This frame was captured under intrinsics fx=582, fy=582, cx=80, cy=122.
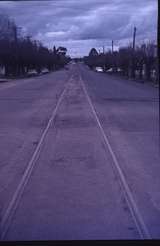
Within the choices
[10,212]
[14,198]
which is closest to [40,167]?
[14,198]

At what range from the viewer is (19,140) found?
1558 cm

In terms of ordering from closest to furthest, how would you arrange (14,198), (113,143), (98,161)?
(14,198)
(98,161)
(113,143)

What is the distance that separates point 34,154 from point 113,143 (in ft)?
8.78

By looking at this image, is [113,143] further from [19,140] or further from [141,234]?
[141,234]

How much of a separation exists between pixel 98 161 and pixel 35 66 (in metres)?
108

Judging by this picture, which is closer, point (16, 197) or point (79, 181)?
point (16, 197)

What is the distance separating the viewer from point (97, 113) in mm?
24359

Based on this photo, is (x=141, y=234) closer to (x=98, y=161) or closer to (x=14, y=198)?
(x=14, y=198)

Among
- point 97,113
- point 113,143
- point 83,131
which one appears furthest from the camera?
point 97,113

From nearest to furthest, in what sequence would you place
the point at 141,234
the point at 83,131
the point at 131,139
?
the point at 141,234 < the point at 131,139 < the point at 83,131

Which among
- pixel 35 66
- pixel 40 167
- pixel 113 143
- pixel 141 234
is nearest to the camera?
pixel 141 234

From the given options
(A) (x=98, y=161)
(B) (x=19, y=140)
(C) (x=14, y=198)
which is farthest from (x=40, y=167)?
(B) (x=19, y=140)

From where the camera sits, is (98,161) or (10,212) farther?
(98,161)

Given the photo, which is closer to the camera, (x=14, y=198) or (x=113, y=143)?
(x=14, y=198)
